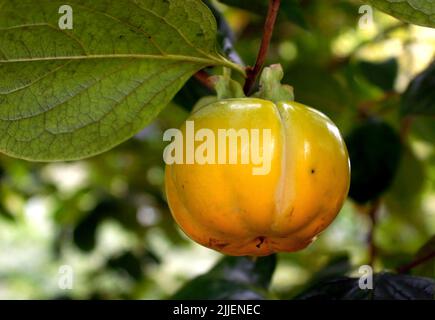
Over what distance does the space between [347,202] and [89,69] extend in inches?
76.3

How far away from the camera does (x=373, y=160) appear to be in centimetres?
141

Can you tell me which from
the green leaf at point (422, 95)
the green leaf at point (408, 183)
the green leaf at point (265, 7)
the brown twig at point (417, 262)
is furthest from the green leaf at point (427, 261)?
the green leaf at point (408, 183)

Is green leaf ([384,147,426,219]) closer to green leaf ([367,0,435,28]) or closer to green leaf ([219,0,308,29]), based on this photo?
green leaf ([219,0,308,29])

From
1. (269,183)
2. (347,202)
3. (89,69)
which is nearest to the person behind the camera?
(269,183)

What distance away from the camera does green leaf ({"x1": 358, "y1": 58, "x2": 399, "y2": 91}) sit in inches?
61.0

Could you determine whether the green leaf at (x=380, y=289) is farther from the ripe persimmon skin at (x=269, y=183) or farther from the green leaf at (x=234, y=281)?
the ripe persimmon skin at (x=269, y=183)

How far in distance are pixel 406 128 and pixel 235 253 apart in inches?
37.5

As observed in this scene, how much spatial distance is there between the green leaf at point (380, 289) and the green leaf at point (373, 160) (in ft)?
1.40

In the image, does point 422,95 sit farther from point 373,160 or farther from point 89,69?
point 89,69

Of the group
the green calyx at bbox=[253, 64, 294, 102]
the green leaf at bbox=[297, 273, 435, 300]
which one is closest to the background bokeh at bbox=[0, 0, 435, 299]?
the green leaf at bbox=[297, 273, 435, 300]

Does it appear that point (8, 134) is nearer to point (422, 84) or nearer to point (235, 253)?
point (235, 253)

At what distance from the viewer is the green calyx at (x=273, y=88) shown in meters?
0.75

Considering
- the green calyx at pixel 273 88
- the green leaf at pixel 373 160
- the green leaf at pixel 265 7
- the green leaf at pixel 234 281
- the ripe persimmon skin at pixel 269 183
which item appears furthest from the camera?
the green leaf at pixel 373 160

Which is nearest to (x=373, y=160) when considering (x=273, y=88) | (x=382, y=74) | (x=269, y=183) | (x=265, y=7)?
(x=382, y=74)
